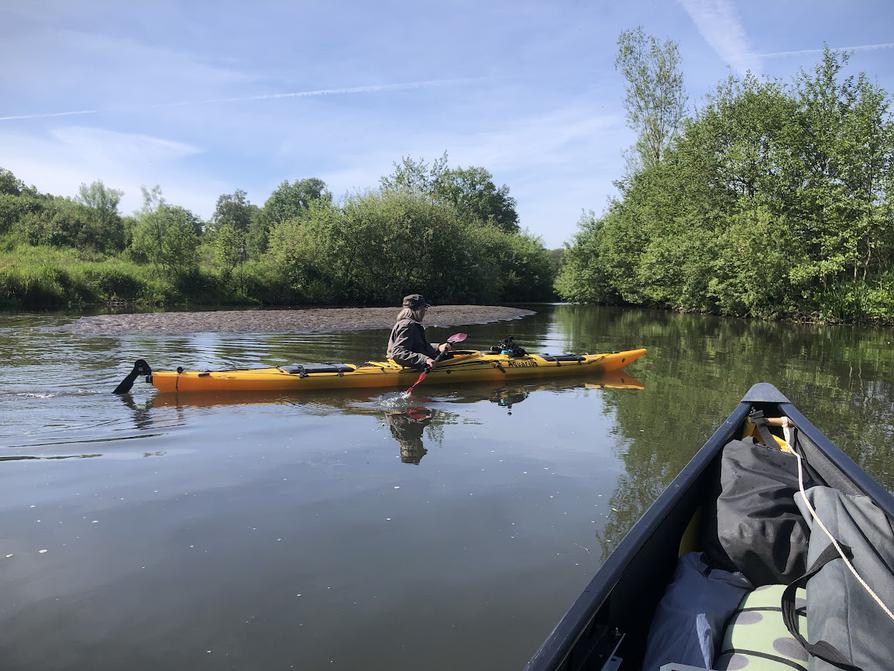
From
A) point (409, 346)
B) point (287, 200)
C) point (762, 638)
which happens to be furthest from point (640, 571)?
point (287, 200)

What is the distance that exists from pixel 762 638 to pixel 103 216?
4398 cm

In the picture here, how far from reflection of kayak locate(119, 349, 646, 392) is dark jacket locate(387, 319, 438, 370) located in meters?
0.14

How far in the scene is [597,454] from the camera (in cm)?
587

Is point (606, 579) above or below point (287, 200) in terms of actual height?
below

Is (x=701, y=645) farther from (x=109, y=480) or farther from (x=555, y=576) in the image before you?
(x=109, y=480)

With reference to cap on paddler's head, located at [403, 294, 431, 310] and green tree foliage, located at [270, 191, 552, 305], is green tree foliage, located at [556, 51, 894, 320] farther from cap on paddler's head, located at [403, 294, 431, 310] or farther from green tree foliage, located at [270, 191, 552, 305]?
cap on paddler's head, located at [403, 294, 431, 310]

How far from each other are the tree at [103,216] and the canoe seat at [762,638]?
39.1 meters

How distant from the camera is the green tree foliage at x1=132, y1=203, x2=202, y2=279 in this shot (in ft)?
102

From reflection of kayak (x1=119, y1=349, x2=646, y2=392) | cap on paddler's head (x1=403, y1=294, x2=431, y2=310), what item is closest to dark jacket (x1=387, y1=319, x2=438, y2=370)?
reflection of kayak (x1=119, y1=349, x2=646, y2=392)

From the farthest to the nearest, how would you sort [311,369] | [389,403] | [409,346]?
[409,346]
[311,369]
[389,403]

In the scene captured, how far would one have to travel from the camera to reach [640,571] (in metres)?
2.37

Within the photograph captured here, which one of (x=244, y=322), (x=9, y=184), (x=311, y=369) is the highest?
(x=9, y=184)

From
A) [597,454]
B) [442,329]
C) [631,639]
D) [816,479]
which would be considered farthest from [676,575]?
[442,329]

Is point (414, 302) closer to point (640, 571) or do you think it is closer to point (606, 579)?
point (640, 571)
